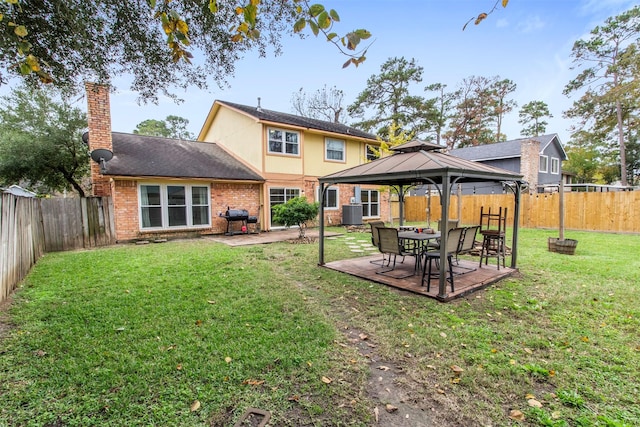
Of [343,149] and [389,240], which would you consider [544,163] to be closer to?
[343,149]

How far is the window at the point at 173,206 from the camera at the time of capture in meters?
10.7

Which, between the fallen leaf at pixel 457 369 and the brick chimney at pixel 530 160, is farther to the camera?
Result: the brick chimney at pixel 530 160

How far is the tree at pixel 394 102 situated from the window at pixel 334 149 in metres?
12.0

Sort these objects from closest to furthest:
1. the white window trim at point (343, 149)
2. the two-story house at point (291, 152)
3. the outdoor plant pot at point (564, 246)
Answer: the outdoor plant pot at point (564, 246) < the two-story house at point (291, 152) < the white window trim at point (343, 149)

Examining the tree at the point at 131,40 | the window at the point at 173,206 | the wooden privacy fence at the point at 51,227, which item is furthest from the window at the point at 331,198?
the tree at the point at 131,40

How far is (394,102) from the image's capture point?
26.2m

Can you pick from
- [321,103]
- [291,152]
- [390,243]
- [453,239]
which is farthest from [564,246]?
[321,103]

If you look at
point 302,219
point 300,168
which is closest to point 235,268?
point 302,219

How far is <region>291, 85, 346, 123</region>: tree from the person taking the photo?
26906 mm

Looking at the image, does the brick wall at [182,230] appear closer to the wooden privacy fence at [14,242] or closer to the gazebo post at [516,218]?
the wooden privacy fence at [14,242]

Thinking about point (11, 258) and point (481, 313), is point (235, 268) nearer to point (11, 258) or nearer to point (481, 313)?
point (11, 258)

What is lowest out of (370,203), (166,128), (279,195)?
(370,203)

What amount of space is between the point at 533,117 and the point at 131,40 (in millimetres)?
37809

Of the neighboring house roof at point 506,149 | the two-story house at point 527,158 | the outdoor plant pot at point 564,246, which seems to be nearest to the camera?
the outdoor plant pot at point 564,246
